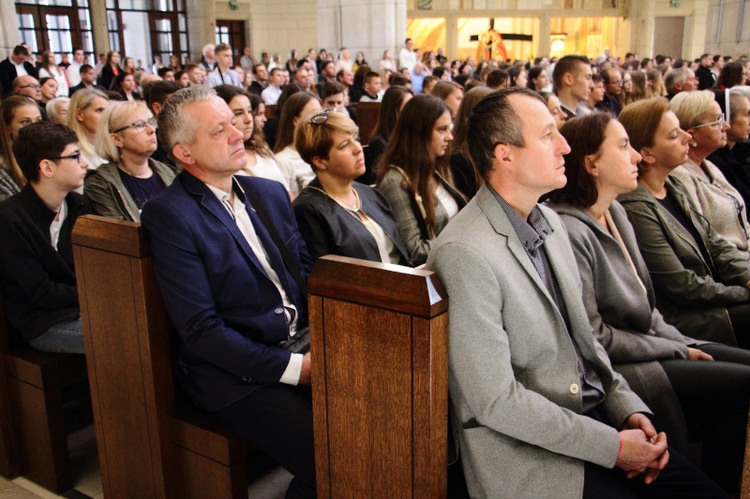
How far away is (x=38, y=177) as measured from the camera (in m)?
2.36

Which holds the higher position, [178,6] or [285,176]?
[178,6]

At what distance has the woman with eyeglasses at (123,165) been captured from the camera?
275cm

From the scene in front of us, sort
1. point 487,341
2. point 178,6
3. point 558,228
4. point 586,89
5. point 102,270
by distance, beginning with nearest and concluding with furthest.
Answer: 1. point 487,341
2. point 558,228
3. point 102,270
4. point 586,89
5. point 178,6

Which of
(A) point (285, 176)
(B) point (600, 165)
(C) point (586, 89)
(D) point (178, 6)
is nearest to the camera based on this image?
(B) point (600, 165)

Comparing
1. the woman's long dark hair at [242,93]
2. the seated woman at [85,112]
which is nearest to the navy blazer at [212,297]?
the woman's long dark hair at [242,93]

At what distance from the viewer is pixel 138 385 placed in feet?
6.13

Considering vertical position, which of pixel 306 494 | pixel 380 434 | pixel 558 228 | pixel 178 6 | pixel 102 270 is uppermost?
pixel 178 6

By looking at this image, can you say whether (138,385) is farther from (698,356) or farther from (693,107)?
(693,107)

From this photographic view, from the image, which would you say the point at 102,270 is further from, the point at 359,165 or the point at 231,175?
the point at 359,165

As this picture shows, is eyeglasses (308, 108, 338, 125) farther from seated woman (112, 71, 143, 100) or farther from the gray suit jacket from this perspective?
seated woman (112, 71, 143, 100)

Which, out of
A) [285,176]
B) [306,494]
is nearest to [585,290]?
[306,494]

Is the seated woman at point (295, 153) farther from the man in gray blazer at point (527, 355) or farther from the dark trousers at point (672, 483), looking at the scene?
the dark trousers at point (672, 483)

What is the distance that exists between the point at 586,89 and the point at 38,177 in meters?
3.75

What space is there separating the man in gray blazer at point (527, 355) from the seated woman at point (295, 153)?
8.08 feet
